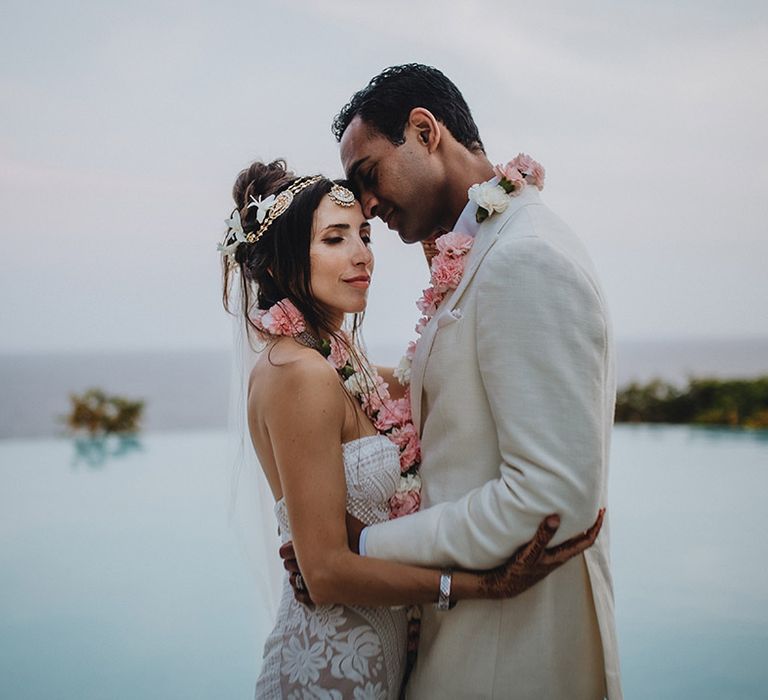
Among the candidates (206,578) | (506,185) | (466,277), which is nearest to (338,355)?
(466,277)

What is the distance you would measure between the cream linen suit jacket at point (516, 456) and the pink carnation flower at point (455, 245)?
4 centimetres

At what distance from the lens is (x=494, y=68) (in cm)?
914

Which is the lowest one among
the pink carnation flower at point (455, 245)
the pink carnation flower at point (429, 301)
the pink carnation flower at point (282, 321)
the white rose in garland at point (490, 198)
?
the pink carnation flower at point (282, 321)

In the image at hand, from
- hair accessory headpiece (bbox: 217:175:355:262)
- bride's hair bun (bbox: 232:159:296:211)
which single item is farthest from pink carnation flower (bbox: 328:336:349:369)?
bride's hair bun (bbox: 232:159:296:211)

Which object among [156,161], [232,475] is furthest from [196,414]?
[232,475]

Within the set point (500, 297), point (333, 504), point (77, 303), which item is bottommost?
point (77, 303)

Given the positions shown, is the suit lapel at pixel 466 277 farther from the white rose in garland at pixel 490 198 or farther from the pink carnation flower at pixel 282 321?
the pink carnation flower at pixel 282 321

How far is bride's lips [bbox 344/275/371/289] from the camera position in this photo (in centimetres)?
217

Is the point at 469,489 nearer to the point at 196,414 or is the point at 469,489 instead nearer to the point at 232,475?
the point at 232,475

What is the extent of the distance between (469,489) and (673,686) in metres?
3.97

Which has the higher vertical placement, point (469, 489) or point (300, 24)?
point (300, 24)

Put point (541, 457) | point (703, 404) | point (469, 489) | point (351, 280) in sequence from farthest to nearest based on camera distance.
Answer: point (703, 404) < point (351, 280) < point (469, 489) < point (541, 457)

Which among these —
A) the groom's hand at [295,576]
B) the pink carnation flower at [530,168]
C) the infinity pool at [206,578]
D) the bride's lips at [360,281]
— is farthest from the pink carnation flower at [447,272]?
the infinity pool at [206,578]

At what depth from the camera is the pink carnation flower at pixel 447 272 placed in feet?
6.02
